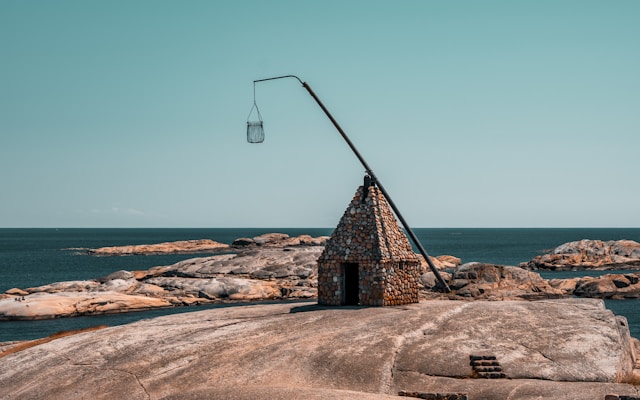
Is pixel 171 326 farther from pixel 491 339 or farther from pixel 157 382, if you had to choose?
pixel 491 339

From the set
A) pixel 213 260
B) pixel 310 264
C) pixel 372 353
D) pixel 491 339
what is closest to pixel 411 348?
pixel 372 353

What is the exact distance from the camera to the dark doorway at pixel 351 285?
35250mm

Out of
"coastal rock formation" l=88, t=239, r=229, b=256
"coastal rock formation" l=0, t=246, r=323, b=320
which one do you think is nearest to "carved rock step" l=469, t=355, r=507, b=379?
"coastal rock formation" l=0, t=246, r=323, b=320

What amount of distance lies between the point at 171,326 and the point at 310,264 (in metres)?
58.8

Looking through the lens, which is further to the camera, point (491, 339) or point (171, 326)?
point (171, 326)

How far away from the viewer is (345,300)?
35.1m

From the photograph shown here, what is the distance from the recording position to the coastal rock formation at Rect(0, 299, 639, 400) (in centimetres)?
2341

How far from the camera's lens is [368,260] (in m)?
33.8

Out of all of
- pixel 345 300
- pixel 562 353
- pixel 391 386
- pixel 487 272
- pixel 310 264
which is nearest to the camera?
pixel 391 386

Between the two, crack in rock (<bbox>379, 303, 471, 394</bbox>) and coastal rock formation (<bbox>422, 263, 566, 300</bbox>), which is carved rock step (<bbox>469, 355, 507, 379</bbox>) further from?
coastal rock formation (<bbox>422, 263, 566, 300</bbox>)

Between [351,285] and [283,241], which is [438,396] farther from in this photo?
[283,241]

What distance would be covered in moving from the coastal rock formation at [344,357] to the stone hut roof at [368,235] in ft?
10.5

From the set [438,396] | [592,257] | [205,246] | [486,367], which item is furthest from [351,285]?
[205,246]

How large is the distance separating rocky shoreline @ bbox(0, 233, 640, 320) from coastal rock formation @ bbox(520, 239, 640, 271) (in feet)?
108
